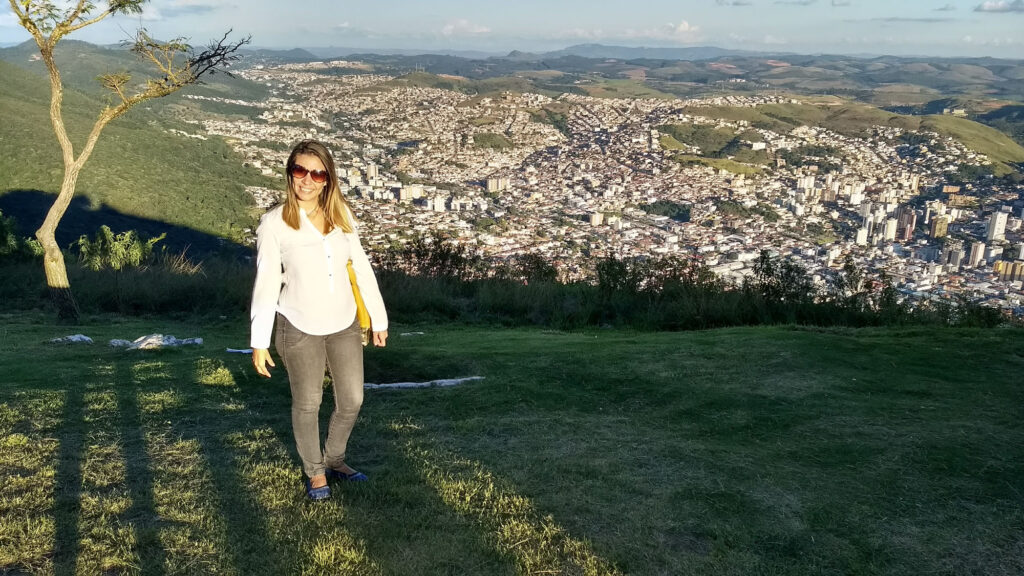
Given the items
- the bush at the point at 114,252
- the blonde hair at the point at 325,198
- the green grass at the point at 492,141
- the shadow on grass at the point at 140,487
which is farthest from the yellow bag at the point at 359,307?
the green grass at the point at 492,141

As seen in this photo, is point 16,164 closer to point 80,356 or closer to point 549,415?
point 80,356

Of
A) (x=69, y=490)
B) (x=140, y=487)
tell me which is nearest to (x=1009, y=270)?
(x=140, y=487)

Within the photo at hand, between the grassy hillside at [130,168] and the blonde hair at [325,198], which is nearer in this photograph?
the blonde hair at [325,198]

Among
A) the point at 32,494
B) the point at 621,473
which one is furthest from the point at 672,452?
the point at 32,494

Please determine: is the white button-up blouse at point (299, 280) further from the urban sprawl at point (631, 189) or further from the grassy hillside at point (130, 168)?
the grassy hillside at point (130, 168)

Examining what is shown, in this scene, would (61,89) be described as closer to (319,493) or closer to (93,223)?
(319,493)

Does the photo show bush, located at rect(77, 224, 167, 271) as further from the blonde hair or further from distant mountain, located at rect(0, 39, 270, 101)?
distant mountain, located at rect(0, 39, 270, 101)

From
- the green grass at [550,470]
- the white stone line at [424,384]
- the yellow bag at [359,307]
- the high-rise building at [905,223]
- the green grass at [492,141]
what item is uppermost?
the yellow bag at [359,307]
